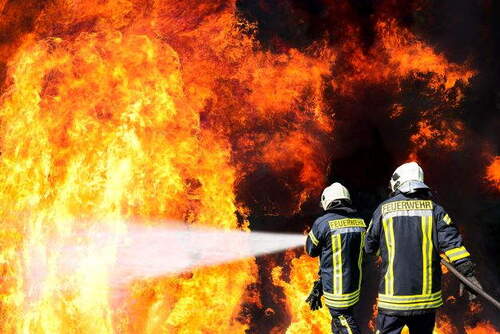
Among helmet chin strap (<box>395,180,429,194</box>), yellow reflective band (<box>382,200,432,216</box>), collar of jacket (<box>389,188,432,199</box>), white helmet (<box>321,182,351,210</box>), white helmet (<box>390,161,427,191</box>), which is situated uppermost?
white helmet (<box>390,161,427,191</box>)

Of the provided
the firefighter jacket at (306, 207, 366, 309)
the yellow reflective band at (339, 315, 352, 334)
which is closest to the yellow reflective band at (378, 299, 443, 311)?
the firefighter jacket at (306, 207, 366, 309)

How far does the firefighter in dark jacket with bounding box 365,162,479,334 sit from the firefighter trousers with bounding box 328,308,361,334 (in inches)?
36.7

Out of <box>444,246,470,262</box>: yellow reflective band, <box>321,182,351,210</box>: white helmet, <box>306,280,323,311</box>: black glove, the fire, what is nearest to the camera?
<box>444,246,470,262</box>: yellow reflective band

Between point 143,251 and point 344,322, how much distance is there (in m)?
4.68

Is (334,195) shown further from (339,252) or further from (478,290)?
(478,290)

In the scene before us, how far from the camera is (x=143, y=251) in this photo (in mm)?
8641

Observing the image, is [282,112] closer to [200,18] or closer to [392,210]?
[200,18]

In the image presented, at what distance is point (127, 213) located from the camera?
8156 mm

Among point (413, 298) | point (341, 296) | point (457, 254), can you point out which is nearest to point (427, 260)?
point (457, 254)

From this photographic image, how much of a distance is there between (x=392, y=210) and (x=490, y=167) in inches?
206

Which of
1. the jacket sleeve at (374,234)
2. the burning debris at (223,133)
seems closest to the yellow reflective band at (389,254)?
the jacket sleeve at (374,234)

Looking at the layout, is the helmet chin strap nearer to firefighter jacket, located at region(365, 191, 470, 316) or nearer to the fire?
firefighter jacket, located at region(365, 191, 470, 316)

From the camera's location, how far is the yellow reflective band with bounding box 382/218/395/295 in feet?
14.4

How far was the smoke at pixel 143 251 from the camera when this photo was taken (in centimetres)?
773
